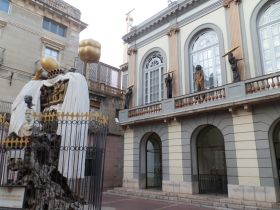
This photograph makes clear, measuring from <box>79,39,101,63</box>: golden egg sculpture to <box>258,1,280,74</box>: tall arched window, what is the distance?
954 centimetres

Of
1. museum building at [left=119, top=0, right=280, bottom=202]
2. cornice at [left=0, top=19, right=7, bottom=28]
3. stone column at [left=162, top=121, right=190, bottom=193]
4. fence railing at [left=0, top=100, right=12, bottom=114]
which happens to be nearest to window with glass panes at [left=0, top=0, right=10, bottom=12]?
cornice at [left=0, top=19, right=7, bottom=28]

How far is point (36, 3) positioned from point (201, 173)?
16995 mm

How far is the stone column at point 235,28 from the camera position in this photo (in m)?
13.9

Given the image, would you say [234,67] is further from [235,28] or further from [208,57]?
[208,57]

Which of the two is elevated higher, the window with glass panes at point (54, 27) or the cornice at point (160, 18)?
the window with glass panes at point (54, 27)

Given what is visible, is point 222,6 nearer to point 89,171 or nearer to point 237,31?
point 237,31

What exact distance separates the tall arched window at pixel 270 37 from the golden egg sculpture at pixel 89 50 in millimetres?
9543

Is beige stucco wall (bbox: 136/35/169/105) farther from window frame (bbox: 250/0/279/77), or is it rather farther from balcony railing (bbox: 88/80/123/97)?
window frame (bbox: 250/0/279/77)

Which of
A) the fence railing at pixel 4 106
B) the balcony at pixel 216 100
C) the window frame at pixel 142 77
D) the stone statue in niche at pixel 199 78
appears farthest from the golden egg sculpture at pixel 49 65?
the window frame at pixel 142 77

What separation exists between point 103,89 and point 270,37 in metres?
13.6

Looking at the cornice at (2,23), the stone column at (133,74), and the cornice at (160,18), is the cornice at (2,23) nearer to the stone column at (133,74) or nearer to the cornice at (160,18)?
the cornice at (160,18)

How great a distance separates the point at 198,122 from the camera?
1449 cm

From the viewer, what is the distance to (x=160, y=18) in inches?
740

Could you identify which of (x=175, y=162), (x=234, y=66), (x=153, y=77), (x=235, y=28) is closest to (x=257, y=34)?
(x=235, y=28)
